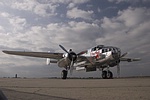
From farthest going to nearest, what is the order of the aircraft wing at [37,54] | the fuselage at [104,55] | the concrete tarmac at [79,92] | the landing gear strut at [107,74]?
1. the aircraft wing at [37,54]
2. the landing gear strut at [107,74]
3. the fuselage at [104,55]
4. the concrete tarmac at [79,92]

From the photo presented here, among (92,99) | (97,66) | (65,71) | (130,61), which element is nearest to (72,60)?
(65,71)

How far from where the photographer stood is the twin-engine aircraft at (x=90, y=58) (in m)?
26.2

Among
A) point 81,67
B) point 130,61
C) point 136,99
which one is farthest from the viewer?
point 130,61

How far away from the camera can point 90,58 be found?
28.2 m

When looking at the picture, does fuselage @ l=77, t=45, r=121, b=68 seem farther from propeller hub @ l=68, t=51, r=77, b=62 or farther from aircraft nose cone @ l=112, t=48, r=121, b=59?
propeller hub @ l=68, t=51, r=77, b=62

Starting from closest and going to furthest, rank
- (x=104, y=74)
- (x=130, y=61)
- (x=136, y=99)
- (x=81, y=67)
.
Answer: (x=136, y=99) → (x=104, y=74) → (x=81, y=67) → (x=130, y=61)

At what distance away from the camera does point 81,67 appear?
3047cm

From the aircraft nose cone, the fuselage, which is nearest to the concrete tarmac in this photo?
the aircraft nose cone

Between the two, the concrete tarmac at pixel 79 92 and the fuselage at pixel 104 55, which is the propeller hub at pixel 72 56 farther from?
the concrete tarmac at pixel 79 92

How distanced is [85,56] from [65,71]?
3.34 meters

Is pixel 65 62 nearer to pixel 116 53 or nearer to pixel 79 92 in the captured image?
pixel 116 53

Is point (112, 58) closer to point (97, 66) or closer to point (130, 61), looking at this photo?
point (97, 66)

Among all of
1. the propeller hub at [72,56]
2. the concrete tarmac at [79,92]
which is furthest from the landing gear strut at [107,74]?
the concrete tarmac at [79,92]

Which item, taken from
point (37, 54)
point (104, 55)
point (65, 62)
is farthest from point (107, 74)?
point (37, 54)
